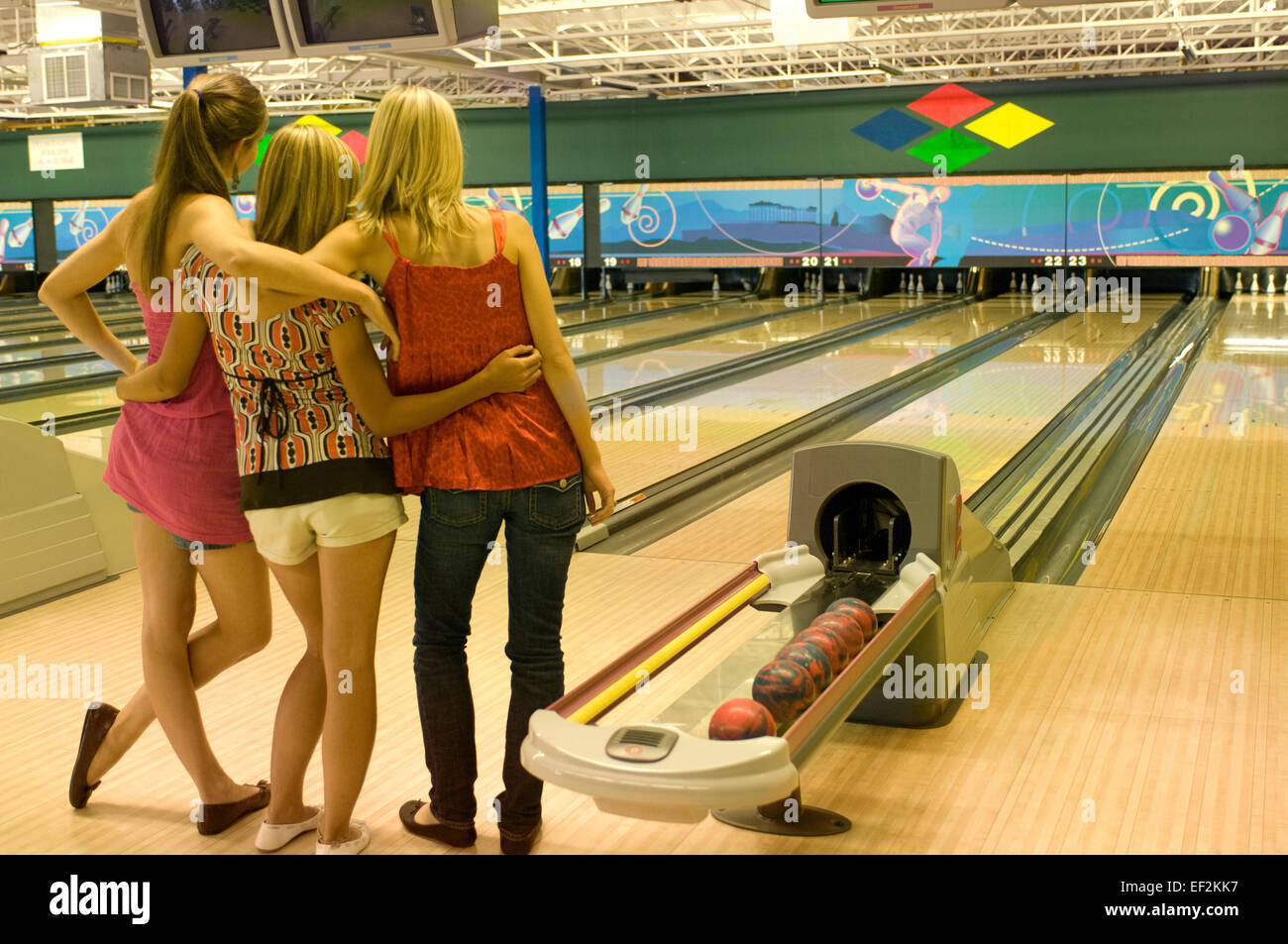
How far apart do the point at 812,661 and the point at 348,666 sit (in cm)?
72

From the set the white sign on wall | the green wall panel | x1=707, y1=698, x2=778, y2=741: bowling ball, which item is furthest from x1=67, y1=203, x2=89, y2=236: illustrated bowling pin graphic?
x1=707, y1=698, x2=778, y2=741: bowling ball

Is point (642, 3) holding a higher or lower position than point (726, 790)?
higher

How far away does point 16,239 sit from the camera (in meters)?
14.8

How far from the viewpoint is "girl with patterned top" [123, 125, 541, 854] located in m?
1.77

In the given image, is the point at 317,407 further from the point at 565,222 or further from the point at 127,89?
the point at 565,222

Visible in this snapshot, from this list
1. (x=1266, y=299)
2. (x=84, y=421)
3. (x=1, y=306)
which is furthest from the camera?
(x=1, y=306)

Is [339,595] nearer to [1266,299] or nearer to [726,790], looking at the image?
[726,790]

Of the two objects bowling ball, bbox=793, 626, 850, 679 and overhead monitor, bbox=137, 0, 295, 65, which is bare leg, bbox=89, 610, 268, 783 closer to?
bowling ball, bbox=793, 626, 850, 679

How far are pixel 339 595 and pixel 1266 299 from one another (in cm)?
1195

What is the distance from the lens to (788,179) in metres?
12.5

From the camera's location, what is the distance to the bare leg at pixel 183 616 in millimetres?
1961

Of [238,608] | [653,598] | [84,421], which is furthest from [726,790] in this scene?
[84,421]

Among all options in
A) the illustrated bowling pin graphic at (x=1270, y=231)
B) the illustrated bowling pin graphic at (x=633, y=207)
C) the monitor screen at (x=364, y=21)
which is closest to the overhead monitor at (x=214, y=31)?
the monitor screen at (x=364, y=21)

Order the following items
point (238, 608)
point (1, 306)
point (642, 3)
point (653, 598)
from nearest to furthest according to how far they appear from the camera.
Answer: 1. point (238, 608)
2. point (653, 598)
3. point (642, 3)
4. point (1, 306)
